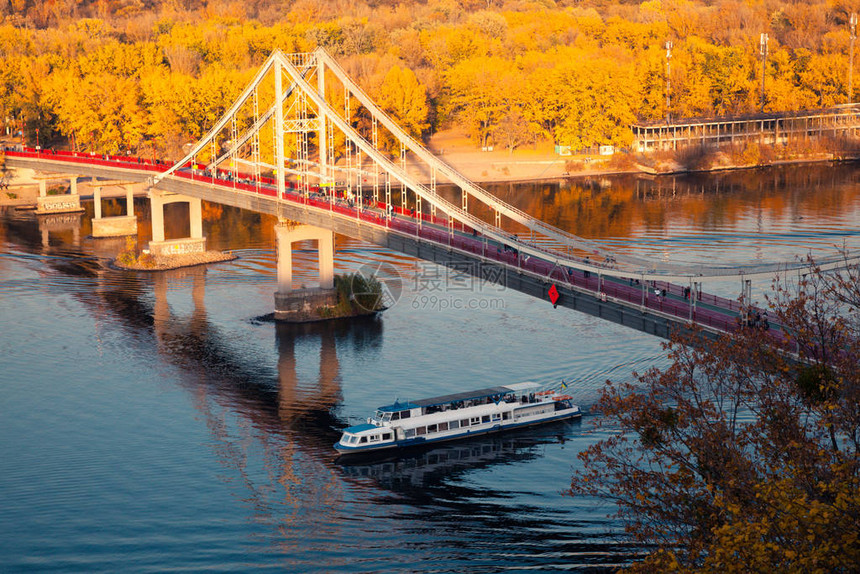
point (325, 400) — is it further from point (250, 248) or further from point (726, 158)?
point (726, 158)

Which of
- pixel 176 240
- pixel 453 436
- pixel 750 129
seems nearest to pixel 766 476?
pixel 453 436

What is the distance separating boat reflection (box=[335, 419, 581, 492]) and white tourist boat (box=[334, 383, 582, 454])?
1.49ft

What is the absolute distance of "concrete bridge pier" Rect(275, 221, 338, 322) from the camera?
289ft

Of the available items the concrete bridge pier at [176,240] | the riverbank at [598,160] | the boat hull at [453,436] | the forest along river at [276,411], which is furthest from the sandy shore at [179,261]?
the riverbank at [598,160]

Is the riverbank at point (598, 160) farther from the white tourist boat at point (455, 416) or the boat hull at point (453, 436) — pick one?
the boat hull at point (453, 436)

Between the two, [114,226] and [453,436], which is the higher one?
[114,226]

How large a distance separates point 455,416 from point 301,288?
32.4 m

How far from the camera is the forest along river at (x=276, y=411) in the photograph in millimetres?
49375

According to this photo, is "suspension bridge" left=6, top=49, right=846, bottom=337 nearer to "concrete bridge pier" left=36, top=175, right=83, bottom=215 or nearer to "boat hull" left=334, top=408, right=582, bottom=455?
"concrete bridge pier" left=36, top=175, right=83, bottom=215

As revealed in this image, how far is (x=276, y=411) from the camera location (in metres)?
67.2

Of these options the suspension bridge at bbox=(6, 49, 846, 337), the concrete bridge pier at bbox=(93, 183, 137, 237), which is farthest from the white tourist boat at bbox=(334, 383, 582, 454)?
the concrete bridge pier at bbox=(93, 183, 137, 237)

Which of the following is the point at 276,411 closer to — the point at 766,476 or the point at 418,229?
the point at 418,229

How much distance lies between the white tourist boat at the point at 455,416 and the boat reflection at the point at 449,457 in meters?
0.45

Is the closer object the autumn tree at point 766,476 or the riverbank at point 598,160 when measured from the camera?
the autumn tree at point 766,476
